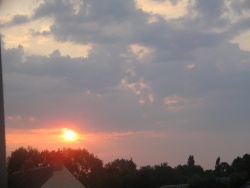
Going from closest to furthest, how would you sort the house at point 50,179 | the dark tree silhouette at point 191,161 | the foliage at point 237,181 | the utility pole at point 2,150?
the utility pole at point 2,150 < the house at point 50,179 < the foliage at point 237,181 < the dark tree silhouette at point 191,161

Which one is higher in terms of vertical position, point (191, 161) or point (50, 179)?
point (191, 161)

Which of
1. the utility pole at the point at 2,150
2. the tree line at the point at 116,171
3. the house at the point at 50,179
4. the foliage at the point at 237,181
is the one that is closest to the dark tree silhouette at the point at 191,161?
the tree line at the point at 116,171

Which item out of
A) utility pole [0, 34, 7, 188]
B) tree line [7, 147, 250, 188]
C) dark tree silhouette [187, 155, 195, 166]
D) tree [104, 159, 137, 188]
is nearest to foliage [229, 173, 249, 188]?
tree line [7, 147, 250, 188]

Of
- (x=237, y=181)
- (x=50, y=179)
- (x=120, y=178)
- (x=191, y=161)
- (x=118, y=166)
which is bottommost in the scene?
(x=237, y=181)

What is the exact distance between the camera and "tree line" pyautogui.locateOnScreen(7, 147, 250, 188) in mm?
77319

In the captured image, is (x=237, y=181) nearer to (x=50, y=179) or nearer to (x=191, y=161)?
(x=50, y=179)

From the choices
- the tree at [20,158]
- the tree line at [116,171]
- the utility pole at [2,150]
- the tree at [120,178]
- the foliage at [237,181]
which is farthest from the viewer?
the tree at [20,158]

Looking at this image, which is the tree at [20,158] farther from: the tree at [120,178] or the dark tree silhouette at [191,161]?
the dark tree silhouette at [191,161]

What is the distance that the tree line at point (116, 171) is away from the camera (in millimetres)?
77319

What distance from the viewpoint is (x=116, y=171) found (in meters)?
102

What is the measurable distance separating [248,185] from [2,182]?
6057 centimetres

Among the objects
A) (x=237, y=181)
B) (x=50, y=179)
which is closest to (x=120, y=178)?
(x=237, y=181)

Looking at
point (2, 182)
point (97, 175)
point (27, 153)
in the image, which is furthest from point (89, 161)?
point (2, 182)

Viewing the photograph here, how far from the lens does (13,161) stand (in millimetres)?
94938
